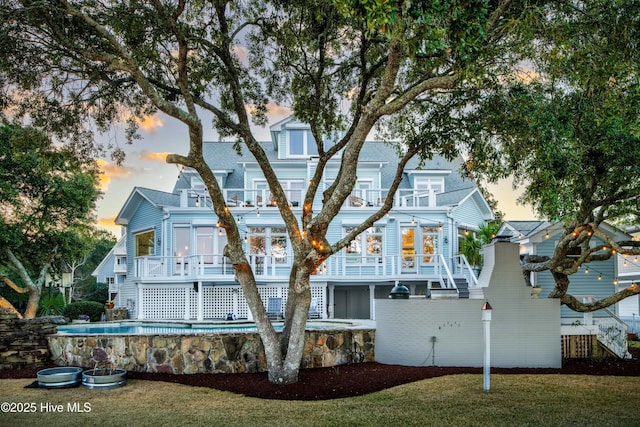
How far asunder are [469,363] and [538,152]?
5012mm

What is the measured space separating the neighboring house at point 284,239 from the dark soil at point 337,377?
8.92 meters

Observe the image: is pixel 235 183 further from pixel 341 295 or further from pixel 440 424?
pixel 440 424

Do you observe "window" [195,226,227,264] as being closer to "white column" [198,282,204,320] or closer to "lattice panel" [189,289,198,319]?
"lattice panel" [189,289,198,319]

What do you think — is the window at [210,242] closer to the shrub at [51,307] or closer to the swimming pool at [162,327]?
the swimming pool at [162,327]

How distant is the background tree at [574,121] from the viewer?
785 centimetres

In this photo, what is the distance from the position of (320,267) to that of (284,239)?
2.60m

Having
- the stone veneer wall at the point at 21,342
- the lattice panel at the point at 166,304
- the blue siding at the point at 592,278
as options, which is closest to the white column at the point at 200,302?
the lattice panel at the point at 166,304

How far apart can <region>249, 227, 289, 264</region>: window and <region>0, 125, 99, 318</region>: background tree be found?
7.39m

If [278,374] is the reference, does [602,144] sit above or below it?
A: above

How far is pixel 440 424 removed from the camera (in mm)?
7496

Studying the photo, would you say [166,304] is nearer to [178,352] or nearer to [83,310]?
[83,310]

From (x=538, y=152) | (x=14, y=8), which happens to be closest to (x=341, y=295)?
(x=538, y=152)

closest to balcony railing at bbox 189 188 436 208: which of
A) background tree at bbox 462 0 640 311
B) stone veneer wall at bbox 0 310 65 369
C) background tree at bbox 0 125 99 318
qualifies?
background tree at bbox 0 125 99 318

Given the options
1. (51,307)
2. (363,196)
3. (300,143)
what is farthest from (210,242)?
(51,307)
